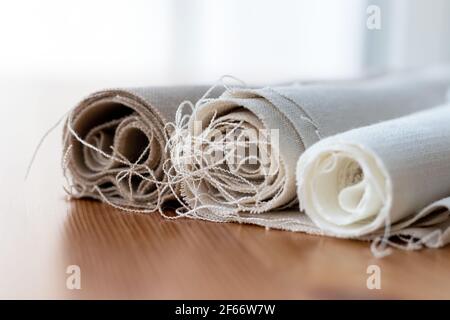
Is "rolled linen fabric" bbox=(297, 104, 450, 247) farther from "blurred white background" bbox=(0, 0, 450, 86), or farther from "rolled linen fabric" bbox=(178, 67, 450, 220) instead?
"blurred white background" bbox=(0, 0, 450, 86)

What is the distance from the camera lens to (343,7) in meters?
2.65

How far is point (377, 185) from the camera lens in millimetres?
652

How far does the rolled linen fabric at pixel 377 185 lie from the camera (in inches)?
25.9

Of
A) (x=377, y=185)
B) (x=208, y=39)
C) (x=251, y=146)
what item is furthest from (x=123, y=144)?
(x=208, y=39)

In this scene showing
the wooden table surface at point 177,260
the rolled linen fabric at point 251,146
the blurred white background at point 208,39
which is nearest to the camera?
the wooden table surface at point 177,260

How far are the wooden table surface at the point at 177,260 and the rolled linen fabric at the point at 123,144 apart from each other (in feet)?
0.09

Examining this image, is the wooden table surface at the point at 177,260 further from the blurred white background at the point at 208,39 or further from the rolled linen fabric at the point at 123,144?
the blurred white background at the point at 208,39

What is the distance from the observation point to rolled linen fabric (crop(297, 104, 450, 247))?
2.15ft

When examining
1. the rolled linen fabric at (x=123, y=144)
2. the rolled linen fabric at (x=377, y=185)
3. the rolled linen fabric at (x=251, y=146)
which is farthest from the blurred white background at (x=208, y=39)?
the rolled linen fabric at (x=377, y=185)

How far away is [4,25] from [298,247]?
1709mm

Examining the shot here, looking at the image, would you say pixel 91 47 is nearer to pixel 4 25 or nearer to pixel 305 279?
pixel 4 25

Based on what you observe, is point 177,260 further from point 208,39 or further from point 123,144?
point 208,39

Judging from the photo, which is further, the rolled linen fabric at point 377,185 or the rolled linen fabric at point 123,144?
the rolled linen fabric at point 123,144
